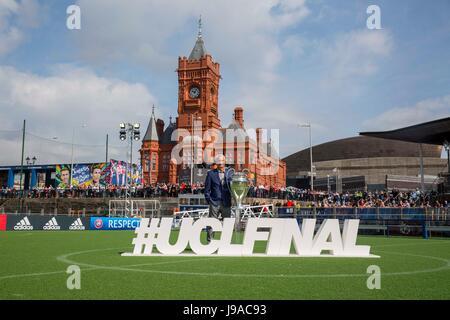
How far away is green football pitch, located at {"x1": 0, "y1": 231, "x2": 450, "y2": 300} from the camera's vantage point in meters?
4.82

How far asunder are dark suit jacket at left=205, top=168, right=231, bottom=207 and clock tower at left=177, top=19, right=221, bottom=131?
7795 cm

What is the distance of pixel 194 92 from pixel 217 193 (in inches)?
3315

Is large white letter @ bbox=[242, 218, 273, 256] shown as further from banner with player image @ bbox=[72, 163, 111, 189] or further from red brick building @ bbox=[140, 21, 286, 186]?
red brick building @ bbox=[140, 21, 286, 186]

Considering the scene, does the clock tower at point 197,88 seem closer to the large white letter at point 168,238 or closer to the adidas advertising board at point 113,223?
the adidas advertising board at point 113,223

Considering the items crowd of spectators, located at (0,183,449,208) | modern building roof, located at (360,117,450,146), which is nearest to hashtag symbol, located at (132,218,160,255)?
modern building roof, located at (360,117,450,146)

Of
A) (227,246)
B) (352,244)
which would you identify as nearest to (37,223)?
(227,246)

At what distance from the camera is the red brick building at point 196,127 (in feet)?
286

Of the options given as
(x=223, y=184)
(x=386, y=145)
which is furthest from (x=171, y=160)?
(x=223, y=184)

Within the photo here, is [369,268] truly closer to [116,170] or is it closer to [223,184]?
[223,184]

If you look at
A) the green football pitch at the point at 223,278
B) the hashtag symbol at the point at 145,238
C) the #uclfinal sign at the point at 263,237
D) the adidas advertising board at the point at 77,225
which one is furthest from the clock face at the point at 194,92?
the green football pitch at the point at 223,278

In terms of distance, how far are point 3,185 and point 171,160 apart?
30965 mm

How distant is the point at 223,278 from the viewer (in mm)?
5973

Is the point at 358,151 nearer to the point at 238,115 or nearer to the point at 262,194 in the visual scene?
the point at 238,115
